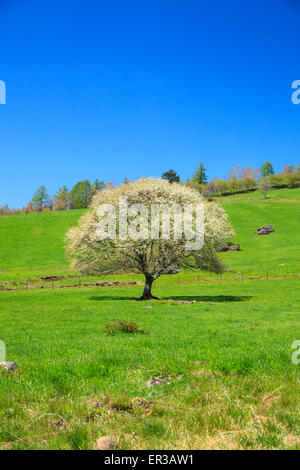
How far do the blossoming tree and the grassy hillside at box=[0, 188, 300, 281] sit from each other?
693 inches

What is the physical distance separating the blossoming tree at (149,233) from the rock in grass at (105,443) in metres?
30.2

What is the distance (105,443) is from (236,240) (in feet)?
305

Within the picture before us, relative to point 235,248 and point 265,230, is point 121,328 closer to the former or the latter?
point 235,248

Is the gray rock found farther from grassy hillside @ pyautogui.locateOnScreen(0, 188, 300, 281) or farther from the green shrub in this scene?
grassy hillside @ pyautogui.locateOnScreen(0, 188, 300, 281)

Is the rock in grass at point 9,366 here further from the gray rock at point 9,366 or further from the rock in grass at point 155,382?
the rock in grass at point 155,382

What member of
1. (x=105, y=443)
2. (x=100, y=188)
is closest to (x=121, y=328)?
(x=105, y=443)

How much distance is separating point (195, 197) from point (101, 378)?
32688 mm

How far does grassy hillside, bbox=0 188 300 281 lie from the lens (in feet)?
218

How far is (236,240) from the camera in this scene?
94.4m

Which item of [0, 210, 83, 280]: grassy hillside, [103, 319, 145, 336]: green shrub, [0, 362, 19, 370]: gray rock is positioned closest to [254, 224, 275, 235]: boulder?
[0, 210, 83, 280]: grassy hillside

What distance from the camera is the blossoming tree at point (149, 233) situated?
118ft

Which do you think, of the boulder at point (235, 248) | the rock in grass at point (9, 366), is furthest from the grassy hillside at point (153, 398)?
the boulder at point (235, 248)
